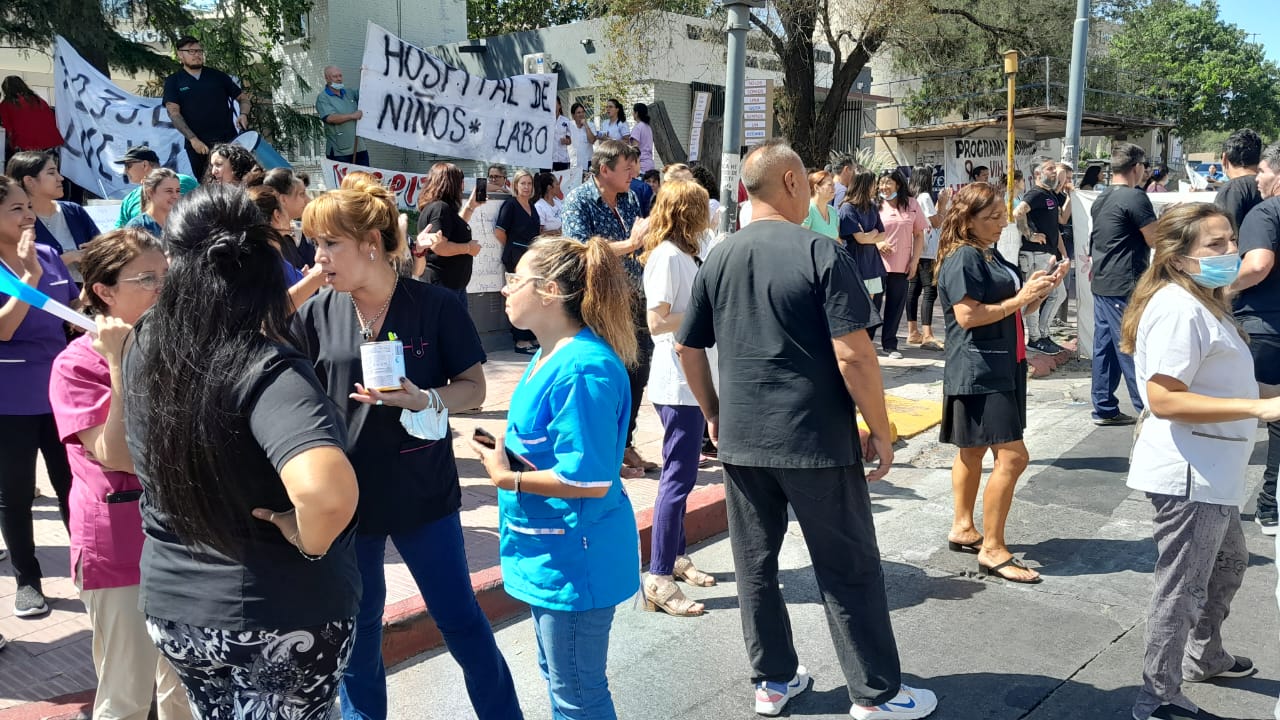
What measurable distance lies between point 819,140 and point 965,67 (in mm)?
8465

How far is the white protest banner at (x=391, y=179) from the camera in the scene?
9594 mm

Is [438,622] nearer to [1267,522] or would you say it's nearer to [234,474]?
[234,474]

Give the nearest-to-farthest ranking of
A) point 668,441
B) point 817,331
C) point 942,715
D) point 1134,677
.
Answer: point 817,331, point 942,715, point 1134,677, point 668,441

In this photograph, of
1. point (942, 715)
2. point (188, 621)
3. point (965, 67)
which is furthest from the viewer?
point (965, 67)

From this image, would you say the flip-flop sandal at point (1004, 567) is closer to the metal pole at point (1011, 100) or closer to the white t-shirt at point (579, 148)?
the metal pole at point (1011, 100)

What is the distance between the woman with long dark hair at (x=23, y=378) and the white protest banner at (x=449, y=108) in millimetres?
5987

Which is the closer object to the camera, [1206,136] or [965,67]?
[965,67]

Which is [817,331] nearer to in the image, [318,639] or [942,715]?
[942,715]

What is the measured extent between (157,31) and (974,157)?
17.0 meters

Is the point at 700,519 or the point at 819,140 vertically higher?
the point at 819,140

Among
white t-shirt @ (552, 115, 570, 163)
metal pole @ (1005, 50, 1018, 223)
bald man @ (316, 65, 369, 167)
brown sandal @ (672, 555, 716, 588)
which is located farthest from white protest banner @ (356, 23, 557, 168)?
brown sandal @ (672, 555, 716, 588)

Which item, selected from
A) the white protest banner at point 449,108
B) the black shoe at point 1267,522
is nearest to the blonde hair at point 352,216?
the black shoe at point 1267,522

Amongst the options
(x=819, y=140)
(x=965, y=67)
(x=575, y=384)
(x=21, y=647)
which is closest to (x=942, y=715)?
(x=575, y=384)

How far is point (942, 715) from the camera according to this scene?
11.9ft
